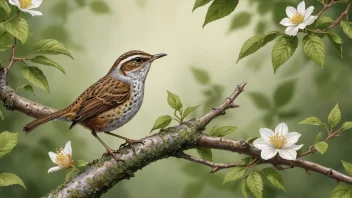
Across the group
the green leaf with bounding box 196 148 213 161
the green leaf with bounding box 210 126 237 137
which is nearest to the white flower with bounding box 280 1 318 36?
the green leaf with bounding box 210 126 237 137

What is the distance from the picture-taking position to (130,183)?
9.75 ft

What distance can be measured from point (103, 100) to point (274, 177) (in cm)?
65

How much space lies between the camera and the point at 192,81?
9.66 feet

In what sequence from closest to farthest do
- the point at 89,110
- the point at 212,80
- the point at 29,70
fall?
the point at 89,110, the point at 29,70, the point at 212,80

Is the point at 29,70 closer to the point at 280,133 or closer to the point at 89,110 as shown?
the point at 89,110

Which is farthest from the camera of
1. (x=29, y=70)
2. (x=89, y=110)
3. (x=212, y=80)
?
(x=212, y=80)

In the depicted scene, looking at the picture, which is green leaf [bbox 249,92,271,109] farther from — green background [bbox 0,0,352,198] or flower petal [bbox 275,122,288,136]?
flower petal [bbox 275,122,288,136]

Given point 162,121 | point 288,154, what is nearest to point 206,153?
point 162,121

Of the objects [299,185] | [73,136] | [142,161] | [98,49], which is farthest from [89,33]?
[299,185]

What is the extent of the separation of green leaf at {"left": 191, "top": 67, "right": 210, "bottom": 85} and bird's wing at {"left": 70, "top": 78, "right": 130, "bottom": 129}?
0.60 metres

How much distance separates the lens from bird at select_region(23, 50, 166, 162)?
7.61ft

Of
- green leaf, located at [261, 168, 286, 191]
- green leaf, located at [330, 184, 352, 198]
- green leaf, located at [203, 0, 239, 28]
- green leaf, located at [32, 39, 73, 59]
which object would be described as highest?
green leaf, located at [203, 0, 239, 28]

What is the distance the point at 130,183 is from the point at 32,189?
1.44ft

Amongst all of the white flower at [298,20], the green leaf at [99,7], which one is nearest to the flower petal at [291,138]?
the white flower at [298,20]
